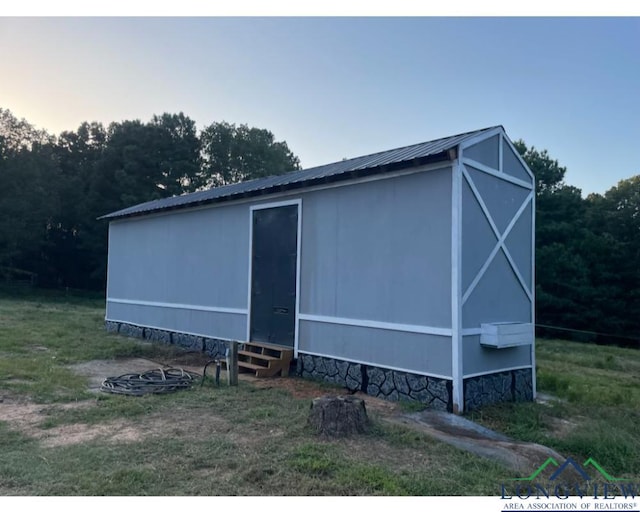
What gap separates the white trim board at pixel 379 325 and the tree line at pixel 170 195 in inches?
660

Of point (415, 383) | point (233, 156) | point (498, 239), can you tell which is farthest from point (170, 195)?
point (415, 383)

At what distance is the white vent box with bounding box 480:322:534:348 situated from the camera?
18.2 ft

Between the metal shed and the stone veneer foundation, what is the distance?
0.6 inches

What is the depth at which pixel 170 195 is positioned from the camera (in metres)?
28.0

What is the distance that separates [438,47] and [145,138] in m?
23.7

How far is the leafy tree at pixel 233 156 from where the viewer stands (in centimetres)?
3091

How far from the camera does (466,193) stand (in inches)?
216

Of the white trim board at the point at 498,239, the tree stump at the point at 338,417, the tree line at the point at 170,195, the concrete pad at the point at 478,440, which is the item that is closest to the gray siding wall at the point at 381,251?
the white trim board at the point at 498,239

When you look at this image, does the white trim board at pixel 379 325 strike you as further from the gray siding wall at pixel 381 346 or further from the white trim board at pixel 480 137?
the white trim board at pixel 480 137

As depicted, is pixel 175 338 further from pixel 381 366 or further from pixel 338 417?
pixel 338 417

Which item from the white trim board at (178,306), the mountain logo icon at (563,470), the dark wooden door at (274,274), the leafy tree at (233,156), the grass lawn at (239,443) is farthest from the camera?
the leafy tree at (233,156)

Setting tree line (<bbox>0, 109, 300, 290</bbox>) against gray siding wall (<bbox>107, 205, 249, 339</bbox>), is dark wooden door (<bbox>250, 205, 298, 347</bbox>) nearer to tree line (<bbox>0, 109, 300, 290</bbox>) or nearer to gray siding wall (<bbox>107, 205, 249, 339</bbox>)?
gray siding wall (<bbox>107, 205, 249, 339</bbox>)

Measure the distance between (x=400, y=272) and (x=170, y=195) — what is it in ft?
80.1

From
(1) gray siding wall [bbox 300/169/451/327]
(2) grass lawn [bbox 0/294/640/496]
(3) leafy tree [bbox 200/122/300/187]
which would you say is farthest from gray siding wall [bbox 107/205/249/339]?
(3) leafy tree [bbox 200/122/300/187]
